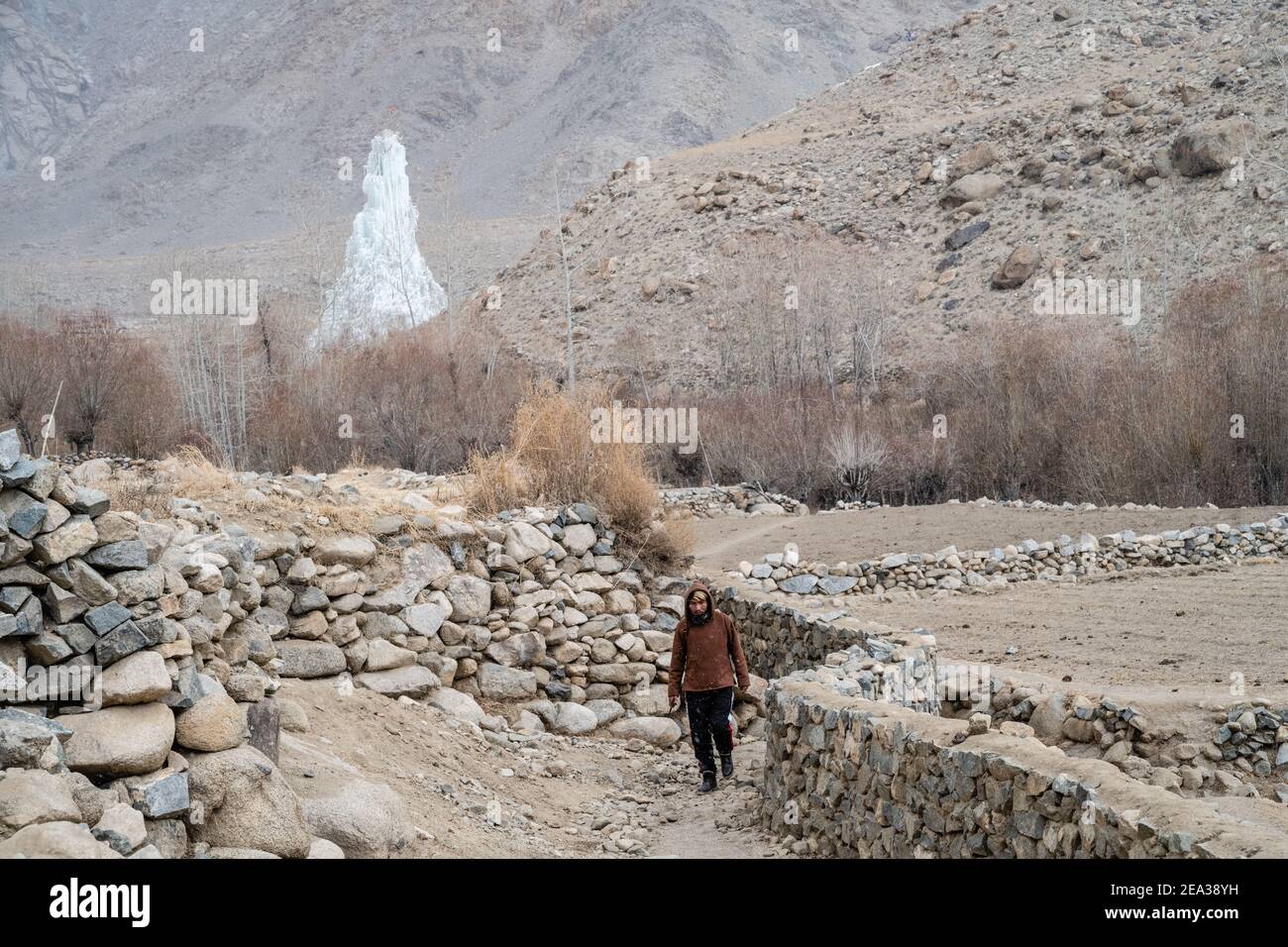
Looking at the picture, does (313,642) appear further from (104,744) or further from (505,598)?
(104,744)

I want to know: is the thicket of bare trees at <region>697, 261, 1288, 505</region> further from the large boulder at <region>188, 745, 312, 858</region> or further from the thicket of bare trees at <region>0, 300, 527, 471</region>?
the large boulder at <region>188, 745, 312, 858</region>

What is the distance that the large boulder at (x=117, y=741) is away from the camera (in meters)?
4.77

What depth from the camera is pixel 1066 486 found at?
2242 centimetres

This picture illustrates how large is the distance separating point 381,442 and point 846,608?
17064 mm

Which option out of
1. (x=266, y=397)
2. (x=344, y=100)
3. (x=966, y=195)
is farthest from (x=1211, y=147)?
(x=344, y=100)

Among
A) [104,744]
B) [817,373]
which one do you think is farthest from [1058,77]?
[104,744]

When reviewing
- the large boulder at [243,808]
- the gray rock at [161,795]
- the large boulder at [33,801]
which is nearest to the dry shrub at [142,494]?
the large boulder at [243,808]

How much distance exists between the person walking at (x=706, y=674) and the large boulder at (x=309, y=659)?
271 cm

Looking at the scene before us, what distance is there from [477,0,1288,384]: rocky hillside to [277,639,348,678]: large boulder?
93.6 ft

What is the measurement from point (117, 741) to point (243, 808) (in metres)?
0.60

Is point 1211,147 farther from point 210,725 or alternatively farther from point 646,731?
point 210,725

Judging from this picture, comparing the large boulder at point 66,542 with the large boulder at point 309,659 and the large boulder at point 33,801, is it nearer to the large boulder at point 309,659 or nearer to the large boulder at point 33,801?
the large boulder at point 33,801

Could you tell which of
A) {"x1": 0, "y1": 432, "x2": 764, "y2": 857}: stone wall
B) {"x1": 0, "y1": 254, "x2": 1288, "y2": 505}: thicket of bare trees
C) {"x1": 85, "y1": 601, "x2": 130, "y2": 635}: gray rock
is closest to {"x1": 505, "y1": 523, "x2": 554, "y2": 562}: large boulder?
{"x1": 0, "y1": 432, "x2": 764, "y2": 857}: stone wall

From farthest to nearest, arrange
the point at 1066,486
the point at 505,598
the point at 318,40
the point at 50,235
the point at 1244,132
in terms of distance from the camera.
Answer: the point at 318,40
the point at 50,235
the point at 1244,132
the point at 1066,486
the point at 505,598
